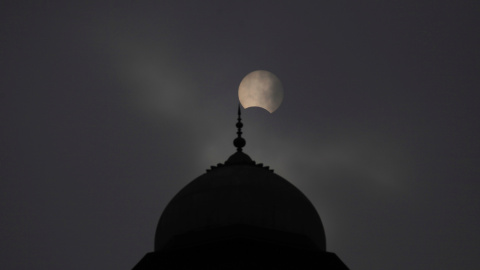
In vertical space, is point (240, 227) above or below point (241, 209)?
below

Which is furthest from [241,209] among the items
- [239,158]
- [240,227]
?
[239,158]

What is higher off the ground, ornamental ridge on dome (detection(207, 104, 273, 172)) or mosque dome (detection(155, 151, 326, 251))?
ornamental ridge on dome (detection(207, 104, 273, 172))

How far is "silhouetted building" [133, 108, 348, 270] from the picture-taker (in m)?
27.3

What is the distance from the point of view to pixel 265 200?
28.7 m

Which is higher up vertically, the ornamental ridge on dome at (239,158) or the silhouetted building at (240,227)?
the ornamental ridge on dome at (239,158)

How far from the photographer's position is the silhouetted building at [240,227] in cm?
2731

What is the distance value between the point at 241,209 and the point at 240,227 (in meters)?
0.83

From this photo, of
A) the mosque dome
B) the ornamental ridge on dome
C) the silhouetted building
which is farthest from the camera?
the ornamental ridge on dome

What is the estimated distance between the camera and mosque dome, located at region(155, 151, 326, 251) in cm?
2809

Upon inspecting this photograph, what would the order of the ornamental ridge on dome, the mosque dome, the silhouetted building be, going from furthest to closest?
the ornamental ridge on dome, the mosque dome, the silhouetted building

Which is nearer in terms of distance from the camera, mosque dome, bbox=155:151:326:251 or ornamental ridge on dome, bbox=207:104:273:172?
mosque dome, bbox=155:151:326:251

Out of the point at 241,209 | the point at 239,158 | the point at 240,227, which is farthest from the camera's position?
the point at 239,158

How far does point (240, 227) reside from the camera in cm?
2756

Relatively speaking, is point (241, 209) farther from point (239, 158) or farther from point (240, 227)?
point (239, 158)
